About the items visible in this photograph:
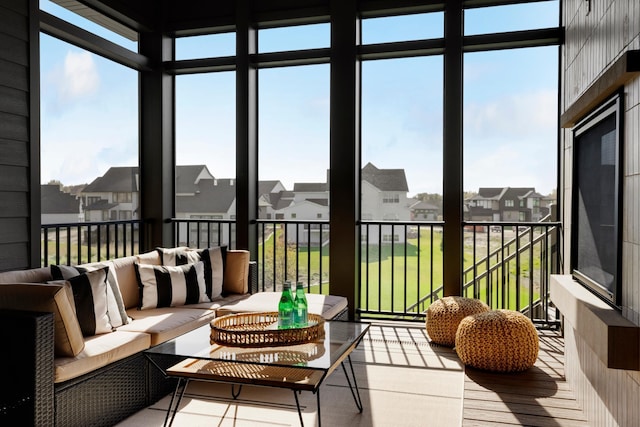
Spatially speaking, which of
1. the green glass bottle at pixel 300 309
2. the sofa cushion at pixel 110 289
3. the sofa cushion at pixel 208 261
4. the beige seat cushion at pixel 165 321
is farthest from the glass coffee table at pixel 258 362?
the sofa cushion at pixel 208 261

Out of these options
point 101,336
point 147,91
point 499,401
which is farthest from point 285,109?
point 499,401

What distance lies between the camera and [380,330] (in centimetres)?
464

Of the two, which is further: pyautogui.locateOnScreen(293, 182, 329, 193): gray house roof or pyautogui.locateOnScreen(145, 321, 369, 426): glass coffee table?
pyautogui.locateOnScreen(293, 182, 329, 193): gray house roof

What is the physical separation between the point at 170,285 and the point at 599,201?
277 cm

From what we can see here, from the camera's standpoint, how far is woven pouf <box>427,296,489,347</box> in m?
3.99

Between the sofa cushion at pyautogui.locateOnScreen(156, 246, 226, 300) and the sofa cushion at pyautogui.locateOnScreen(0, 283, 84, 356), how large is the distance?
1560 mm

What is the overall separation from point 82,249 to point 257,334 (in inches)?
108

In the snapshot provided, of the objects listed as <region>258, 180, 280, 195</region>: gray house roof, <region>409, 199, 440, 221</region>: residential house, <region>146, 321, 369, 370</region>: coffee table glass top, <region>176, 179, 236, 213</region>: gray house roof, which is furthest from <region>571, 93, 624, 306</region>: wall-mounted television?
<region>176, 179, 236, 213</region>: gray house roof

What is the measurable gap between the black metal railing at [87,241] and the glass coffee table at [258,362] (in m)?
2.09

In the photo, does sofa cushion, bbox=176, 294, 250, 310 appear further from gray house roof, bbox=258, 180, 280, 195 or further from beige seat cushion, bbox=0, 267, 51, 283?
gray house roof, bbox=258, 180, 280, 195

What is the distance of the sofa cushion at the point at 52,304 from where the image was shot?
2.40 metres

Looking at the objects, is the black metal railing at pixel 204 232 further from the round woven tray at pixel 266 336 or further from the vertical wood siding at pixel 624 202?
the vertical wood siding at pixel 624 202

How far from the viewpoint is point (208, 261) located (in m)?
4.16

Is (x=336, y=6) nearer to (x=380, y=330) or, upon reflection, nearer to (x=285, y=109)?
(x=285, y=109)
